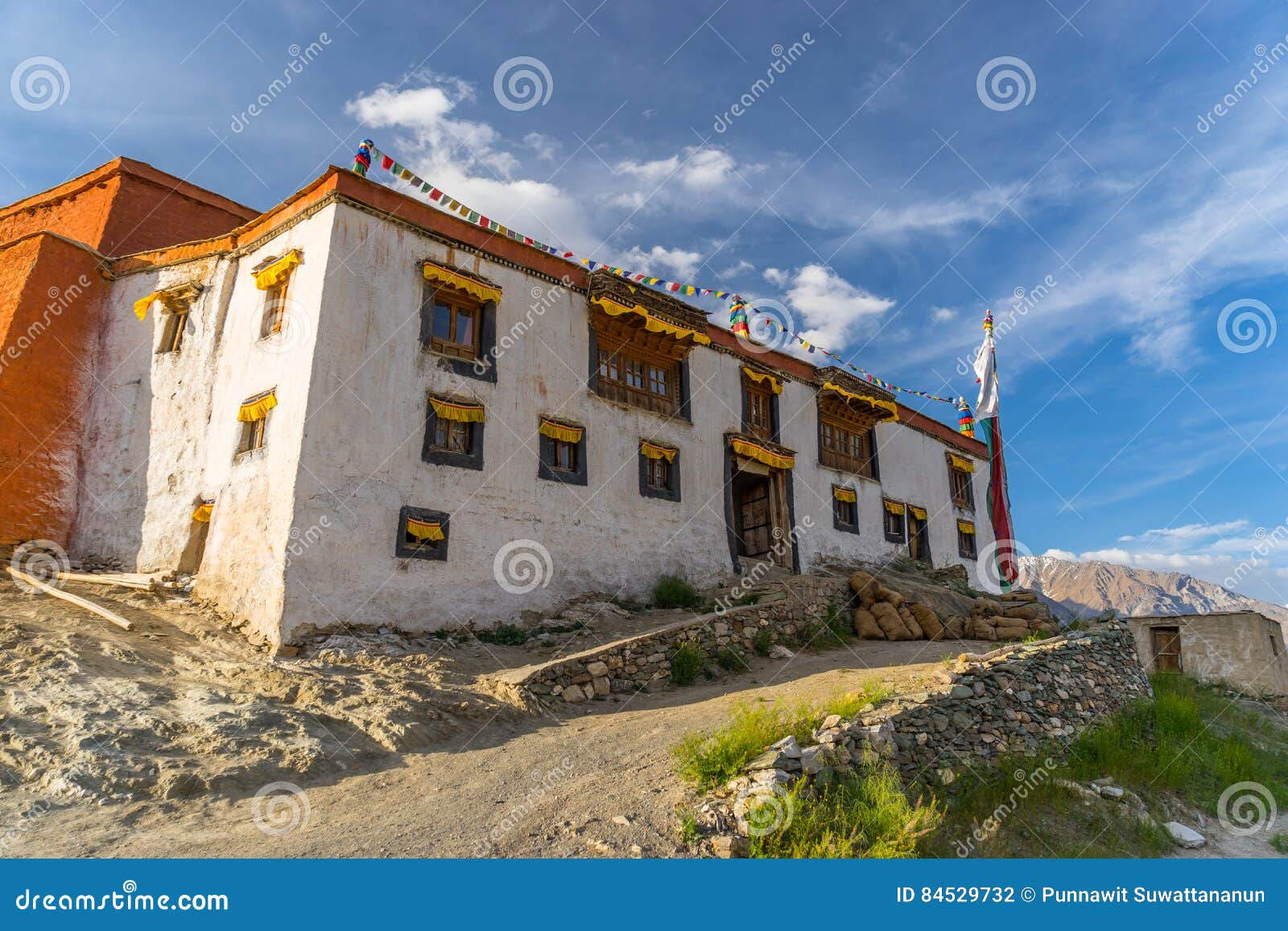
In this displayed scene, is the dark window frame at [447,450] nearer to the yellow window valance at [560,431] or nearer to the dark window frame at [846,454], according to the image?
the yellow window valance at [560,431]

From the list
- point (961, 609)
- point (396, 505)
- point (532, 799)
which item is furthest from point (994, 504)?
point (532, 799)

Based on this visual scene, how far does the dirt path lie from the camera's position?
20.5 ft

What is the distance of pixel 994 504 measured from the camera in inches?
754

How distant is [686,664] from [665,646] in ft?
1.38

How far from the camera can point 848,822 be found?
6.93 m

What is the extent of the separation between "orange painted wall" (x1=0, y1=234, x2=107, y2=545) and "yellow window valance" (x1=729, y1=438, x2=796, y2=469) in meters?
13.8

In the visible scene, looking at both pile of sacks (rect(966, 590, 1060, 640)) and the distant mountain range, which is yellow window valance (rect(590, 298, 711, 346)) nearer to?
pile of sacks (rect(966, 590, 1060, 640))

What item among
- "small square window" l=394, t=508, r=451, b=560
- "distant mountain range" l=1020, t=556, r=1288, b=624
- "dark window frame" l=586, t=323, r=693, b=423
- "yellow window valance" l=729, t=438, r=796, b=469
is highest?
"distant mountain range" l=1020, t=556, r=1288, b=624

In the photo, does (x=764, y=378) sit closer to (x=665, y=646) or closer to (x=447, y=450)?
(x=447, y=450)

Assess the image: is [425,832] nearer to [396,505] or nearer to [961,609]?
[396,505]

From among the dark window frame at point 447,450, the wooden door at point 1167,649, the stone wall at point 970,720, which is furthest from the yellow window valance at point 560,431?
the wooden door at point 1167,649

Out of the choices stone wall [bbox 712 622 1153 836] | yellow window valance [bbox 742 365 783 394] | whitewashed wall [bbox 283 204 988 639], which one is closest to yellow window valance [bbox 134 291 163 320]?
whitewashed wall [bbox 283 204 988 639]

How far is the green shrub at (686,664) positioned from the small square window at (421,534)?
13.7 feet

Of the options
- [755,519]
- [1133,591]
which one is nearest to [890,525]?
[755,519]
